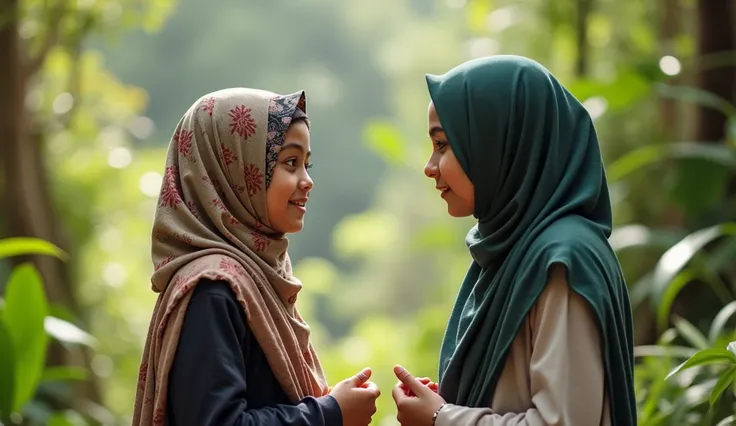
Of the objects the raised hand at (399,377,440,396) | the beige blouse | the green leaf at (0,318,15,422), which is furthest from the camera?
the green leaf at (0,318,15,422)

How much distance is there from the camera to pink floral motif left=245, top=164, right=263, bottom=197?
185 cm

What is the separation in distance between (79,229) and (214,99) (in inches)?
129

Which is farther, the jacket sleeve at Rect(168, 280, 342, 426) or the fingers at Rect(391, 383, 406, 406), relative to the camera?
the fingers at Rect(391, 383, 406, 406)

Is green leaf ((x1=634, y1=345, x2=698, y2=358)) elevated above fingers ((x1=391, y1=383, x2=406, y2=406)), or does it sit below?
below

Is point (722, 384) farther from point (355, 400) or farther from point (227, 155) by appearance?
point (227, 155)

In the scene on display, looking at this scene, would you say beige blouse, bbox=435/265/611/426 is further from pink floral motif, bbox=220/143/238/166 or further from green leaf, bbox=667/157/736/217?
green leaf, bbox=667/157/736/217

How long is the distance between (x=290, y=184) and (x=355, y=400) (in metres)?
0.41

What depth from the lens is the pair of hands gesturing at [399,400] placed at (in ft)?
5.81

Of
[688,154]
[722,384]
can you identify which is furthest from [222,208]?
[688,154]

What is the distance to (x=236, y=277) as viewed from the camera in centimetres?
178

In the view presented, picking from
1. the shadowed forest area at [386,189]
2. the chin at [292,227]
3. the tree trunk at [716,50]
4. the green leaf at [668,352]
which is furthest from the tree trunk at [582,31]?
the chin at [292,227]

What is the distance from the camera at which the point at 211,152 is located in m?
1.84

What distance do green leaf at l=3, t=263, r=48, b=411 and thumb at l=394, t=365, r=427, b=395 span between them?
1.55 meters

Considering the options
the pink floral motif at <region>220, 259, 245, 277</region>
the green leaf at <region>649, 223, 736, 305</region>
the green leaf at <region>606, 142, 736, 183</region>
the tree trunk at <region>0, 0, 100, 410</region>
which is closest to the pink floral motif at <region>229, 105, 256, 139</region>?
the pink floral motif at <region>220, 259, 245, 277</region>
